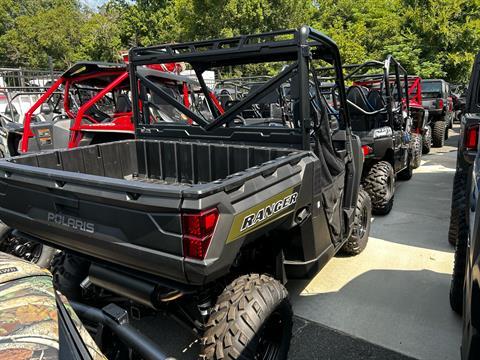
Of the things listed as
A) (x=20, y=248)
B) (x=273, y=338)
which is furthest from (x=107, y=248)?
(x=20, y=248)

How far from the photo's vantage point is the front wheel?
2135 mm

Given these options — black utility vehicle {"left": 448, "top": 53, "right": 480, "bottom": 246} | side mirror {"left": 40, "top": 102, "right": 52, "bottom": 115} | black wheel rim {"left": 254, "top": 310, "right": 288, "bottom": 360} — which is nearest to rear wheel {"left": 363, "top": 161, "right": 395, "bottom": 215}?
black utility vehicle {"left": 448, "top": 53, "right": 480, "bottom": 246}

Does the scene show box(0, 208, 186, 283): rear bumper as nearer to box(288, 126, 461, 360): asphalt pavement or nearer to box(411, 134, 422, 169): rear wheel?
box(288, 126, 461, 360): asphalt pavement

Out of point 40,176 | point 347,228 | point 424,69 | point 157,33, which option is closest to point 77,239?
point 40,176

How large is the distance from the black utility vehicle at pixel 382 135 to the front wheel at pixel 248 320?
10.6ft

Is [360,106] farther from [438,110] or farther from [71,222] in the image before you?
[438,110]

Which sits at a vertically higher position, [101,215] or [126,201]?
[126,201]

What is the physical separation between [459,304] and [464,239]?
0.52 m

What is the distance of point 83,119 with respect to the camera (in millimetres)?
6777

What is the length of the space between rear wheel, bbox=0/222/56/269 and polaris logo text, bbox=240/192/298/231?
2314 millimetres

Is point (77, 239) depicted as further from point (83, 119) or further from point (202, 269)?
point (83, 119)

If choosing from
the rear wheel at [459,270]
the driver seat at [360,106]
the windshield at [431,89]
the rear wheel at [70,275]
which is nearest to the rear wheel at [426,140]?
the windshield at [431,89]

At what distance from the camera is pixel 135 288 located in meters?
2.21

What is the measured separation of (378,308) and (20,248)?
3.17 metres
